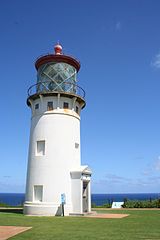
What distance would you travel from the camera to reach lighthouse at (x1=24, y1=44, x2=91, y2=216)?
2142 centimetres

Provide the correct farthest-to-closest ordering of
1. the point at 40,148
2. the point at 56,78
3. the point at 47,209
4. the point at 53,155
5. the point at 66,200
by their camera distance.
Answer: the point at 56,78 < the point at 40,148 < the point at 53,155 < the point at 66,200 < the point at 47,209

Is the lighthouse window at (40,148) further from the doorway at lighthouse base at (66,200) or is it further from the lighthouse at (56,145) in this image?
the doorway at lighthouse base at (66,200)

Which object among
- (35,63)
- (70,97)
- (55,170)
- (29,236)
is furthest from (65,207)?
(35,63)

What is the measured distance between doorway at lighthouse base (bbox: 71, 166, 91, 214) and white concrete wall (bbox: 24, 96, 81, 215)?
0.34 metres

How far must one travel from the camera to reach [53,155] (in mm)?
22062

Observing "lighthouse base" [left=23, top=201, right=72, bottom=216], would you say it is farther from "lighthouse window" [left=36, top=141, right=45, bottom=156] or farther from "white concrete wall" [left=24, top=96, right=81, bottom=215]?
"lighthouse window" [left=36, top=141, right=45, bottom=156]

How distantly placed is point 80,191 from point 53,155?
3335 mm

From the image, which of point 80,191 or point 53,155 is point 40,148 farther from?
point 80,191

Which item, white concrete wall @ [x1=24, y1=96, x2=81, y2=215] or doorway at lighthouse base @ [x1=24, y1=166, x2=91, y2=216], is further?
white concrete wall @ [x1=24, y1=96, x2=81, y2=215]

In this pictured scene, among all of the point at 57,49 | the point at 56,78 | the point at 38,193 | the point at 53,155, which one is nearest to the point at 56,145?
the point at 53,155

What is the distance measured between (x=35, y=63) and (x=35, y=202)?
36.3ft

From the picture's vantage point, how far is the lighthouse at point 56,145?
70.3ft

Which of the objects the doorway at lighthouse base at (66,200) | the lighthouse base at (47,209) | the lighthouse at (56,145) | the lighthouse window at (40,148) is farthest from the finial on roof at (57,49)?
the lighthouse base at (47,209)

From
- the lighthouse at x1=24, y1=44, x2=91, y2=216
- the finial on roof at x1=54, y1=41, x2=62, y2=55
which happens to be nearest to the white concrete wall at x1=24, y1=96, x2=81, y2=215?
the lighthouse at x1=24, y1=44, x2=91, y2=216
